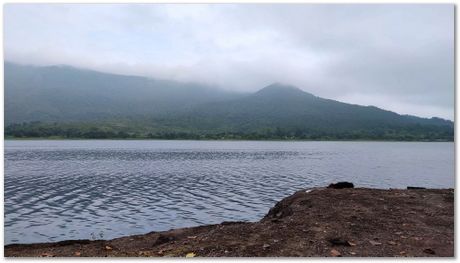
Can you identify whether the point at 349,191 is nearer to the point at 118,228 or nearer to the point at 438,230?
the point at 438,230

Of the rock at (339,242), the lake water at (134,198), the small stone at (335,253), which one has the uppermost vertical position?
the rock at (339,242)

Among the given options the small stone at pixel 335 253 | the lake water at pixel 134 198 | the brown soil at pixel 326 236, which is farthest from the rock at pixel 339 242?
the lake water at pixel 134 198

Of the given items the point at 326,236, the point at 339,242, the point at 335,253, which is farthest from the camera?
the point at 326,236

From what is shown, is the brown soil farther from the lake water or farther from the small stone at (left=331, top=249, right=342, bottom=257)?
the lake water

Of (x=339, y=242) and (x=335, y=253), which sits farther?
(x=339, y=242)

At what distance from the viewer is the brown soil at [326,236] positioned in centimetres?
1027

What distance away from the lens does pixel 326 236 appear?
37.3ft

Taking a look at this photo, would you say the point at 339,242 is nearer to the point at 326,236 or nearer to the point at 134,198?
the point at 326,236

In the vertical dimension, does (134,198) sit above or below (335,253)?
below

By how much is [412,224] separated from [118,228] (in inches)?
607

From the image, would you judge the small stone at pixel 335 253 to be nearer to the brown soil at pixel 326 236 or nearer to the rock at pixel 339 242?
the brown soil at pixel 326 236

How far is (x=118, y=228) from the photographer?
73.7ft

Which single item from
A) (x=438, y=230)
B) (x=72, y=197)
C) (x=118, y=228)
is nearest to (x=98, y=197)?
(x=72, y=197)

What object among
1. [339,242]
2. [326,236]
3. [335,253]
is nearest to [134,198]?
[326,236]
